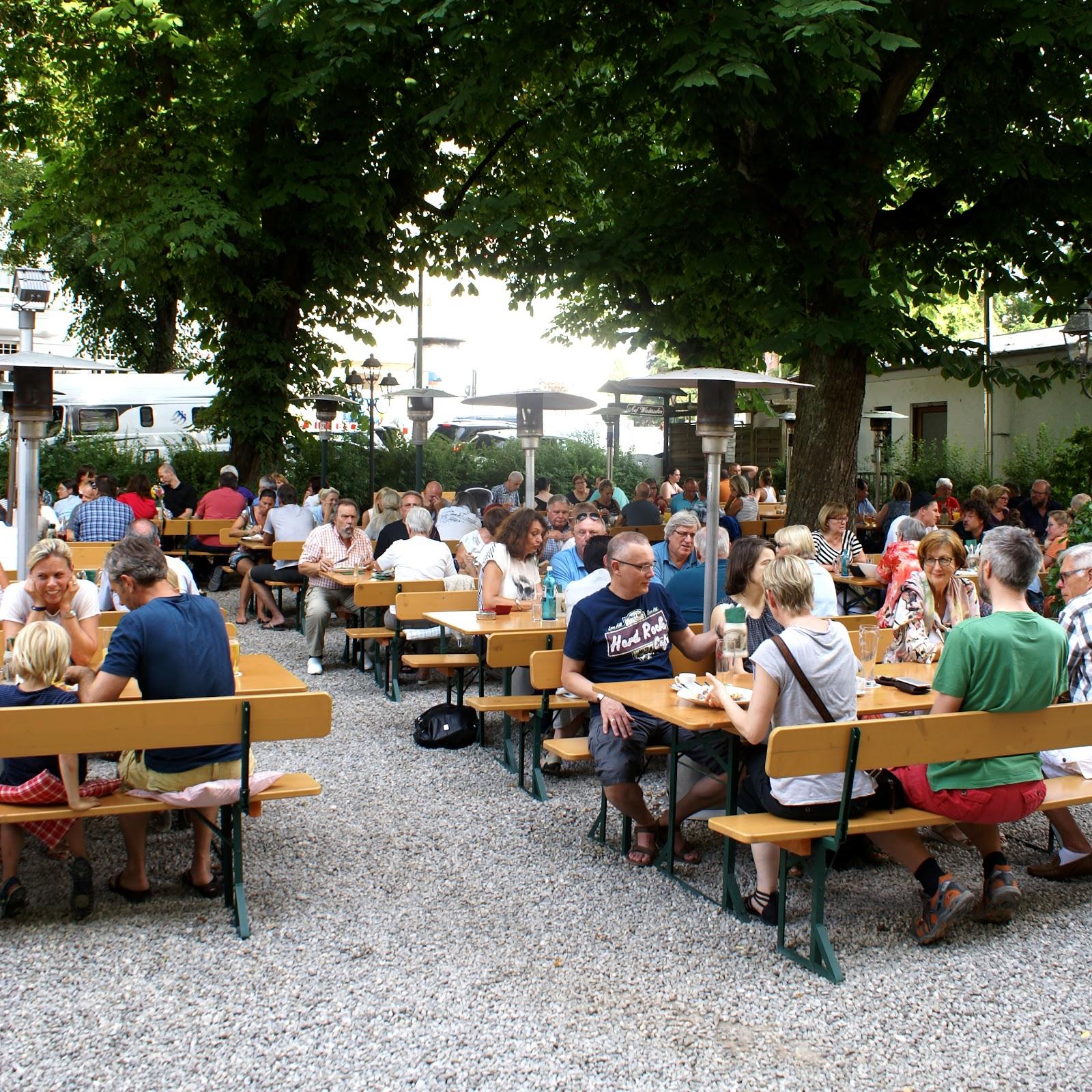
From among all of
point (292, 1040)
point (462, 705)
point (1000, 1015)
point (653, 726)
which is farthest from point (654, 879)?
point (462, 705)

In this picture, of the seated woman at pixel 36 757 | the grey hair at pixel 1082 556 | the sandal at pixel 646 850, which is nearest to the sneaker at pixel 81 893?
the seated woman at pixel 36 757

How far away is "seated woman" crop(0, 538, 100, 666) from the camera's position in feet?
17.5

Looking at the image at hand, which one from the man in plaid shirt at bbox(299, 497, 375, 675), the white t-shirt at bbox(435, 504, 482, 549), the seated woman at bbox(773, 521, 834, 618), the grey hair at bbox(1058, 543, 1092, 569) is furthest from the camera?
the white t-shirt at bbox(435, 504, 482, 549)

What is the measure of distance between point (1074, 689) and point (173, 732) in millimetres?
3786

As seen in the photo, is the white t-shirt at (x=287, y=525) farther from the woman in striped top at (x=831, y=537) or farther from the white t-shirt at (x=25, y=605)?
the white t-shirt at (x=25, y=605)

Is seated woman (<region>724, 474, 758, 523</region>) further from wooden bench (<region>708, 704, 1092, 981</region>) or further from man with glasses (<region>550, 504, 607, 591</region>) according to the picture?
wooden bench (<region>708, 704, 1092, 981</region>)

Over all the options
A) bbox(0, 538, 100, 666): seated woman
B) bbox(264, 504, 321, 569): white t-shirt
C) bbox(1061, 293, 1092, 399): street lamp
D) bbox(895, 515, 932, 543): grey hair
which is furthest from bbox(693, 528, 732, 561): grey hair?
bbox(1061, 293, 1092, 399): street lamp

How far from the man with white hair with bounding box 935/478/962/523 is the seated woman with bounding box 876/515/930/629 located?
591cm

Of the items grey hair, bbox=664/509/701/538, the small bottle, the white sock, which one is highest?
grey hair, bbox=664/509/701/538

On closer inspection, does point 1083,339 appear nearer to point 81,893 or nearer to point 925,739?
point 925,739

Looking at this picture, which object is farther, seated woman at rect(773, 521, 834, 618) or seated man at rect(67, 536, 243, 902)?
seated woman at rect(773, 521, 834, 618)

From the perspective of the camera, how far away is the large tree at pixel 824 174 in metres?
9.73

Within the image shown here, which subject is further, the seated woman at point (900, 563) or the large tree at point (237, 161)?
the large tree at point (237, 161)

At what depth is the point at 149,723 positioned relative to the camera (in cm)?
427
